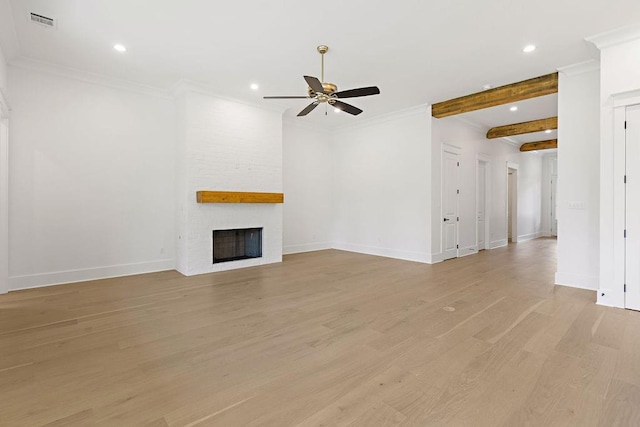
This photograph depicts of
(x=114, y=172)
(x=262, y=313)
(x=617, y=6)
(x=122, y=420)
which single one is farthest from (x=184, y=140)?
(x=617, y=6)

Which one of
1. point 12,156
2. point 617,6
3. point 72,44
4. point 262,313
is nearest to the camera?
point 617,6

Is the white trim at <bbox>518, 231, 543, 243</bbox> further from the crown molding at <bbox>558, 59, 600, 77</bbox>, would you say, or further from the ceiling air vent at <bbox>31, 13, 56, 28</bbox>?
the ceiling air vent at <bbox>31, 13, 56, 28</bbox>

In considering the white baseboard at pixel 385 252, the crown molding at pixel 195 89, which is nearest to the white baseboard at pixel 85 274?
the crown molding at pixel 195 89

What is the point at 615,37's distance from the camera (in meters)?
3.54

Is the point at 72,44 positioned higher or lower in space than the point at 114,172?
higher

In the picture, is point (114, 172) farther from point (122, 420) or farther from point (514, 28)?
point (514, 28)

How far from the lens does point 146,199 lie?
528cm

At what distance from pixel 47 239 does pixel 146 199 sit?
4.57ft

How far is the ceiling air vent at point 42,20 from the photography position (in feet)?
10.9

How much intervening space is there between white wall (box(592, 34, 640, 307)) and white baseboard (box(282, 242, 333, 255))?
17.7 ft

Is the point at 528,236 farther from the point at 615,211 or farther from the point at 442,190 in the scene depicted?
the point at 615,211

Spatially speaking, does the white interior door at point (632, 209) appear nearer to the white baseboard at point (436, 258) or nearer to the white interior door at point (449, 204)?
the white baseboard at point (436, 258)

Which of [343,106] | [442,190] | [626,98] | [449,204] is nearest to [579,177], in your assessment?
[626,98]

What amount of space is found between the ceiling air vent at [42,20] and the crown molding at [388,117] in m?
5.46
